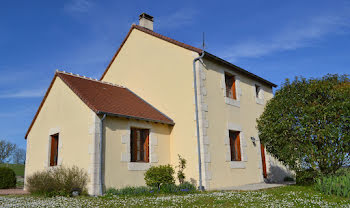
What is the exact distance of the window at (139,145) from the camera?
1058cm

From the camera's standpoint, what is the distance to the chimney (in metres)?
14.9

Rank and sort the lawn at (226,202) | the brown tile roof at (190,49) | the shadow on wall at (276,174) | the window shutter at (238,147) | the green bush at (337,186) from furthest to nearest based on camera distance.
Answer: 1. the shadow on wall at (276,174)
2. the window shutter at (238,147)
3. the brown tile roof at (190,49)
4. the green bush at (337,186)
5. the lawn at (226,202)

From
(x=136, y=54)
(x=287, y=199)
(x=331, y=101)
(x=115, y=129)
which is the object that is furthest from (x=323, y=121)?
(x=136, y=54)

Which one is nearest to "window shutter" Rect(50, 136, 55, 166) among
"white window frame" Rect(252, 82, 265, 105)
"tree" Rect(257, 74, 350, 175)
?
"tree" Rect(257, 74, 350, 175)

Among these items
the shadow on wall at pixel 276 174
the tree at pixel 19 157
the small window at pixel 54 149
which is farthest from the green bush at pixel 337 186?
the tree at pixel 19 157

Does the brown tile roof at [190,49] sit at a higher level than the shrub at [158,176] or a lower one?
higher

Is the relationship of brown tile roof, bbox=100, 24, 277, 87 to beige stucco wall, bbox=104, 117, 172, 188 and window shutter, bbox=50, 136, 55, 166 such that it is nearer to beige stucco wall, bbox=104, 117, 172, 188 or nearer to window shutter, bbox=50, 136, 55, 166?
beige stucco wall, bbox=104, 117, 172, 188

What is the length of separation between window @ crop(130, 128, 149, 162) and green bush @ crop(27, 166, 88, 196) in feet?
6.34

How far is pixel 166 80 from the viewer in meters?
12.5

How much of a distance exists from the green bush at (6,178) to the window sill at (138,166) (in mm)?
6946

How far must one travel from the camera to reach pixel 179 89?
11.9 m

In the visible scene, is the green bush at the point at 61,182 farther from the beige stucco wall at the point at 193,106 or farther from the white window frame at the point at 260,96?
the white window frame at the point at 260,96

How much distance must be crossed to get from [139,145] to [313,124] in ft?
20.1

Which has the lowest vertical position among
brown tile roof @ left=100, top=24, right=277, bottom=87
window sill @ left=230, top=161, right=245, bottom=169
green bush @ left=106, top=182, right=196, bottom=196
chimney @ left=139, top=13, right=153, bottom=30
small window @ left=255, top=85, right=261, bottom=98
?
green bush @ left=106, top=182, right=196, bottom=196
